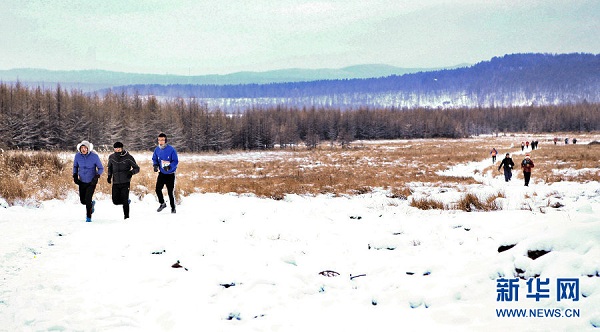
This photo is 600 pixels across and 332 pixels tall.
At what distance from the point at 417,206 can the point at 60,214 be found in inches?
363

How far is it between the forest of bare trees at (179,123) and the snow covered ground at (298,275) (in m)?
22.2

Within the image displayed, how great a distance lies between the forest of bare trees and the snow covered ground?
22.2 metres

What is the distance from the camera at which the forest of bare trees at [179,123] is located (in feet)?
190

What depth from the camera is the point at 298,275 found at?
17.3 ft

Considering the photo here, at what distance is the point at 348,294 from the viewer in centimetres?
472

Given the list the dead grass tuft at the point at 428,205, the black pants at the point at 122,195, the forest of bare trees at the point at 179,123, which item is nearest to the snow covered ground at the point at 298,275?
the black pants at the point at 122,195

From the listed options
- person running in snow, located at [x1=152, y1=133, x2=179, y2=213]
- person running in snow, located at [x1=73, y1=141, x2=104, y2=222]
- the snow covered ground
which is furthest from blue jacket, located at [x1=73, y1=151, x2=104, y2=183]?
person running in snow, located at [x1=152, y1=133, x2=179, y2=213]

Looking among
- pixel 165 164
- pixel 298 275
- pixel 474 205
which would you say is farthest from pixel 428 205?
pixel 165 164

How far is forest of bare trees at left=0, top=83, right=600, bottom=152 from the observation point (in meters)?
57.8

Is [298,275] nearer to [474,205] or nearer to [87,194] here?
[87,194]

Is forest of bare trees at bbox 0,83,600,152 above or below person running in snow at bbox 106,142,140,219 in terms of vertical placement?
above

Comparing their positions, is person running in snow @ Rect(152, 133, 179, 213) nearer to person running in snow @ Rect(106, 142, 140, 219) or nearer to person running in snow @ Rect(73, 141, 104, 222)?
person running in snow @ Rect(106, 142, 140, 219)

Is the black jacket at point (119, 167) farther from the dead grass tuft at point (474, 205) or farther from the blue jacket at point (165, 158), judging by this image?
the dead grass tuft at point (474, 205)

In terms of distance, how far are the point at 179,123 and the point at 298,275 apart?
244 ft
